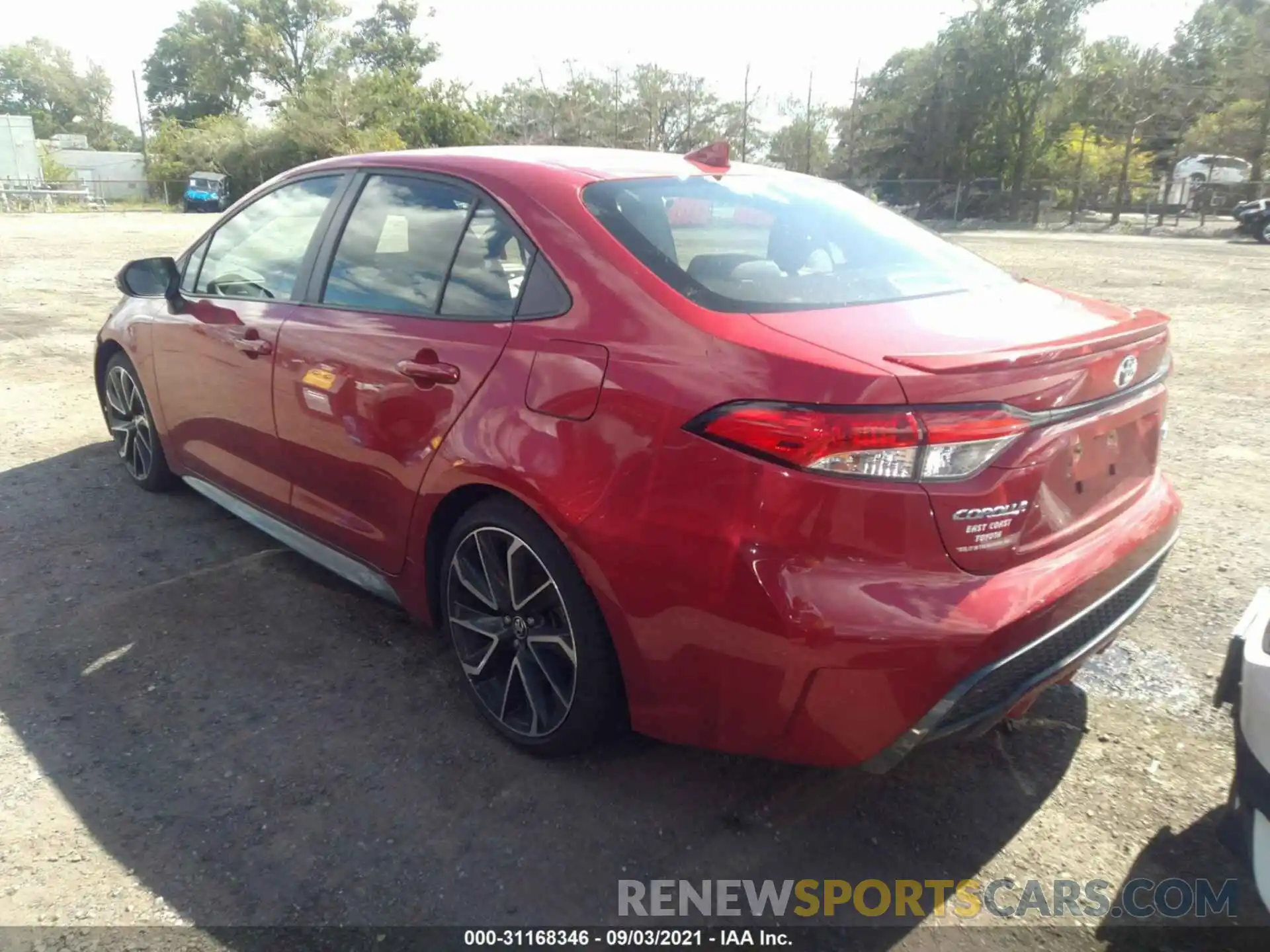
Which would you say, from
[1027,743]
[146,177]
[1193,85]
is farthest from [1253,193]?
[146,177]

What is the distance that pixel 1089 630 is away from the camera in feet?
7.55

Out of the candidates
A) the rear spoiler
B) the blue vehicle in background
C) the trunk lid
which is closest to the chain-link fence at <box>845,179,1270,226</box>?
the blue vehicle in background

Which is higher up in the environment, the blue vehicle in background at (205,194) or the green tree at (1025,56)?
the green tree at (1025,56)

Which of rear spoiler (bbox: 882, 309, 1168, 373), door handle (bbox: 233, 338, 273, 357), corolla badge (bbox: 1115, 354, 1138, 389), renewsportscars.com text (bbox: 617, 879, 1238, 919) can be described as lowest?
renewsportscars.com text (bbox: 617, 879, 1238, 919)

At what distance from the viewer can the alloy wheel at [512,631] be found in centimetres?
259

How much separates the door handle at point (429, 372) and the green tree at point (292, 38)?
64881 millimetres

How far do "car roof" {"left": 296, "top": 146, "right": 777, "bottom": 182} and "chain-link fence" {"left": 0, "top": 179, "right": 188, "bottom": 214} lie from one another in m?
42.1

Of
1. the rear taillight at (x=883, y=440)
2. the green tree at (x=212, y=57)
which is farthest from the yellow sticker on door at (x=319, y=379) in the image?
the green tree at (x=212, y=57)

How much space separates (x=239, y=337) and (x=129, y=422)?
1644 mm

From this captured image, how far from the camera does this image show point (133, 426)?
4816 mm

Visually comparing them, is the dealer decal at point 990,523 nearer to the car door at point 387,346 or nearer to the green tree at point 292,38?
the car door at point 387,346

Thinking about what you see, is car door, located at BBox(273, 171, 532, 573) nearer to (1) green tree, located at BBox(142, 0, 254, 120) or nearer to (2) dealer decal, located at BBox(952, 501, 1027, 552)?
(2) dealer decal, located at BBox(952, 501, 1027, 552)

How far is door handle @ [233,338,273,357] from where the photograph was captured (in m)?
3.47

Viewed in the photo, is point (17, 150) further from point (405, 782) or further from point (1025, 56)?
point (405, 782)
